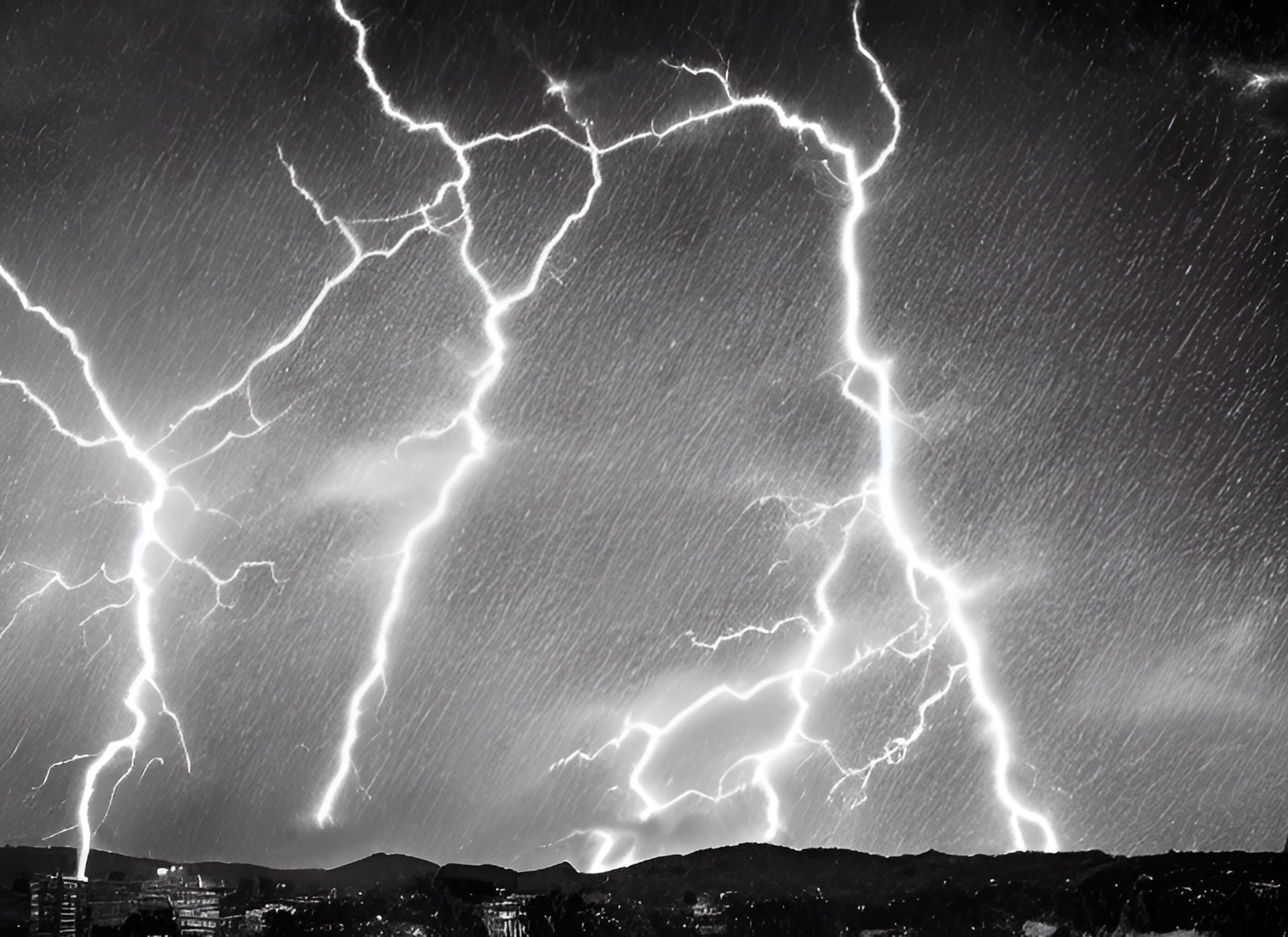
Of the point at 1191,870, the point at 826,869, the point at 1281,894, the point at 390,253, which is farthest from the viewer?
the point at 390,253

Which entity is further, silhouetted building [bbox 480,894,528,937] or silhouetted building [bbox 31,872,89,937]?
silhouetted building [bbox 480,894,528,937]

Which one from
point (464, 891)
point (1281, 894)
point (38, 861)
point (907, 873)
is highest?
point (38, 861)

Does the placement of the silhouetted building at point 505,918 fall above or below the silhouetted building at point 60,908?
below

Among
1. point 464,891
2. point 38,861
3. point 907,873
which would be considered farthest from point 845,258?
point 38,861

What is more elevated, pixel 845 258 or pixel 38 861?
pixel 845 258

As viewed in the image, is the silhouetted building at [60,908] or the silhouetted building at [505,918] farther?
the silhouetted building at [505,918]

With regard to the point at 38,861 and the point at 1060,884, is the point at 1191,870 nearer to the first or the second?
the point at 1060,884

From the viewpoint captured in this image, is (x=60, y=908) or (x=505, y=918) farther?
(x=505, y=918)

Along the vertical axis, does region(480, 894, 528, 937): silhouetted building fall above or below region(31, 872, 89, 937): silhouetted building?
below

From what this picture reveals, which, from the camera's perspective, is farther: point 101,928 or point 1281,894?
point 101,928

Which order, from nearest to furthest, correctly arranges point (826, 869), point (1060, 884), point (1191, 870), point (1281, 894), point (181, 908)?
point (1281, 894) → point (1191, 870) → point (1060, 884) → point (826, 869) → point (181, 908)

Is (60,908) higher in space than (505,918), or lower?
higher
